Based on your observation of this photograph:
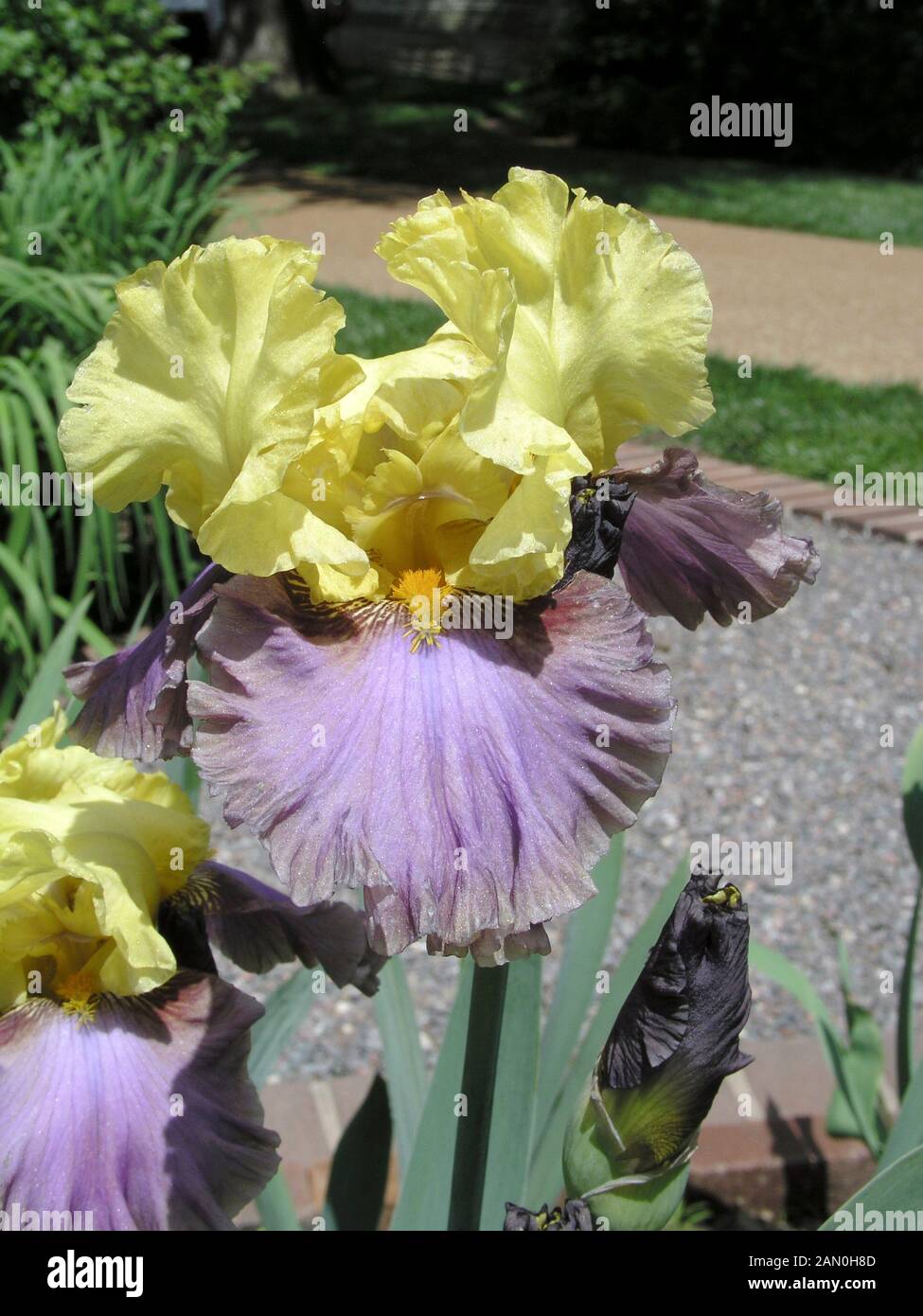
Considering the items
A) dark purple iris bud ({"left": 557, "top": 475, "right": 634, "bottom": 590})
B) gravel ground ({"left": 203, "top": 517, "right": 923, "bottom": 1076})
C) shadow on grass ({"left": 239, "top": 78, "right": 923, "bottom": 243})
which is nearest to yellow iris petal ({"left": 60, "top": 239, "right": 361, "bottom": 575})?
dark purple iris bud ({"left": 557, "top": 475, "right": 634, "bottom": 590})

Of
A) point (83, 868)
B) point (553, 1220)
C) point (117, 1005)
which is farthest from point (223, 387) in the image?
point (553, 1220)

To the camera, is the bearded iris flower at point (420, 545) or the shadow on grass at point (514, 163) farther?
the shadow on grass at point (514, 163)

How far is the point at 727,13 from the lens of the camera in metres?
13.0

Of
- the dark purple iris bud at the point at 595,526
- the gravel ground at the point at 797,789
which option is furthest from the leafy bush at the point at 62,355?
the dark purple iris bud at the point at 595,526

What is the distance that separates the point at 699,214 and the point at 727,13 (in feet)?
15.2

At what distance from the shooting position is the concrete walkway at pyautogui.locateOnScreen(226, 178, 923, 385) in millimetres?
6438

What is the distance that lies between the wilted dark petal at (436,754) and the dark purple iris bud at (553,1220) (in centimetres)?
24

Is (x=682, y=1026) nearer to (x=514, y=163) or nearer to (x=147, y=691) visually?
(x=147, y=691)

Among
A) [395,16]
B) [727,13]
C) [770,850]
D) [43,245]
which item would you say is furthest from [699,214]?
[395,16]

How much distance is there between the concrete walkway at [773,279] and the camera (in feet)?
21.1

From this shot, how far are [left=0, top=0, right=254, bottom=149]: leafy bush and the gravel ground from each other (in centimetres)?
298

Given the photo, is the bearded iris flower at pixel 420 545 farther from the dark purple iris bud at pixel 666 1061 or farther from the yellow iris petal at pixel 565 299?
the dark purple iris bud at pixel 666 1061

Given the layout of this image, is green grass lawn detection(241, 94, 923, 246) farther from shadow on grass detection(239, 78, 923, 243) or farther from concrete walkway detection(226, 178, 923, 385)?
concrete walkway detection(226, 178, 923, 385)

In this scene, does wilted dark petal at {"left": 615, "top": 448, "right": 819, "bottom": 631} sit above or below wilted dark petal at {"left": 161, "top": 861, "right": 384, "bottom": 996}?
above
